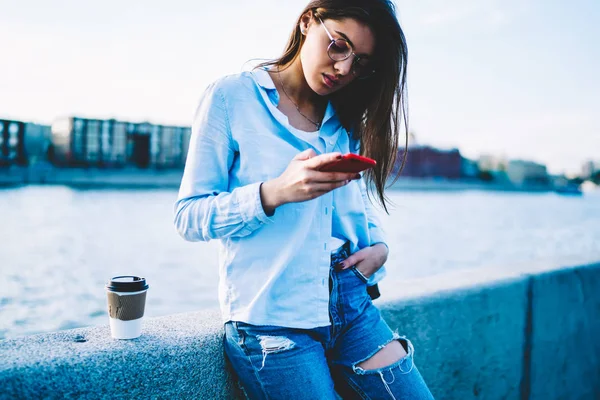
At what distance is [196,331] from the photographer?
1376 millimetres

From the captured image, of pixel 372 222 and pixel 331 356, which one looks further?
pixel 372 222

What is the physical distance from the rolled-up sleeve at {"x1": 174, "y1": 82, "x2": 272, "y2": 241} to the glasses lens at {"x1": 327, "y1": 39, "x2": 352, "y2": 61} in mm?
329

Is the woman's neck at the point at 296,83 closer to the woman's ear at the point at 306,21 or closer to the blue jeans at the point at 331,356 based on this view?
the woman's ear at the point at 306,21

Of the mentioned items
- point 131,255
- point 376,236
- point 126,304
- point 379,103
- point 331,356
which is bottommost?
point 131,255

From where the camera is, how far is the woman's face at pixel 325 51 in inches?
52.4

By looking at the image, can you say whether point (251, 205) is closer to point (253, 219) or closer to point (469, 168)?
point (253, 219)

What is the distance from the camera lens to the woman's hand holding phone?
103 cm

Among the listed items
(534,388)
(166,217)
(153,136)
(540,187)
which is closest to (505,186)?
(540,187)

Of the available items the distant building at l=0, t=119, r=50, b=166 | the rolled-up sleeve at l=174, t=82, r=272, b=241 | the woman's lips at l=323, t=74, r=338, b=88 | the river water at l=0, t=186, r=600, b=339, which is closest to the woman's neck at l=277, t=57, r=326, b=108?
the woman's lips at l=323, t=74, r=338, b=88

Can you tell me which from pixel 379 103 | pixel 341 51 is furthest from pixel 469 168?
pixel 341 51

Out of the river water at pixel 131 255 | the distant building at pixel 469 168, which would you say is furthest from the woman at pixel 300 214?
the distant building at pixel 469 168

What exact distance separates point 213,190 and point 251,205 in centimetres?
16

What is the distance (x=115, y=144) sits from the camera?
191ft

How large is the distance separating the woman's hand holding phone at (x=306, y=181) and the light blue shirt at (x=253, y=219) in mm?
78
